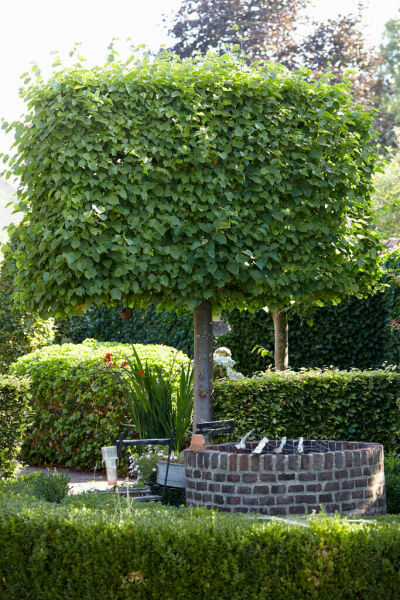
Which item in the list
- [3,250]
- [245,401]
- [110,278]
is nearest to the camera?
[110,278]

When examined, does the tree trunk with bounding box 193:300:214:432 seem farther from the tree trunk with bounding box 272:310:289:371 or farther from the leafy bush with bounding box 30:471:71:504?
the tree trunk with bounding box 272:310:289:371

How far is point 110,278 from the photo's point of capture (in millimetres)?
5969

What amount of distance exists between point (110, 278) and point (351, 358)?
6.23 meters

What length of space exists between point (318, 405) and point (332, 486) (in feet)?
9.58

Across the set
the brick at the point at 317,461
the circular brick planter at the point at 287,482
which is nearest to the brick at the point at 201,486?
the circular brick planter at the point at 287,482

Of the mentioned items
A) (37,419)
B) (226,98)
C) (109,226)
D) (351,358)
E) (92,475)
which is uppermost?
(226,98)

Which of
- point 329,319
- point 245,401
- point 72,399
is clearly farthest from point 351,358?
point 72,399

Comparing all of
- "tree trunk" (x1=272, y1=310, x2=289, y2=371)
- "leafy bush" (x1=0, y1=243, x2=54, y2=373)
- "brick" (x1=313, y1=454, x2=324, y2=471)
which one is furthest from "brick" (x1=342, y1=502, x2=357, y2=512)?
"leafy bush" (x1=0, y1=243, x2=54, y2=373)

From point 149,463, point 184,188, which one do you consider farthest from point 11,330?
point 184,188

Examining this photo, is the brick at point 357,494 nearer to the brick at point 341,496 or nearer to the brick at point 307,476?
the brick at point 341,496

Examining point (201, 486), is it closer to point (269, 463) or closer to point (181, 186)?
point (269, 463)

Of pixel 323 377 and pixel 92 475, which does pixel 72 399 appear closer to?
pixel 92 475

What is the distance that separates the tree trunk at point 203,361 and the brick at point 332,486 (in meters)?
1.85

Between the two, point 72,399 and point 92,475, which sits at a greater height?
point 72,399
